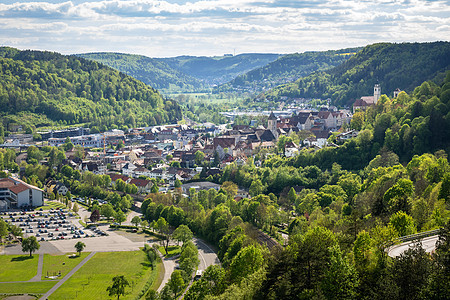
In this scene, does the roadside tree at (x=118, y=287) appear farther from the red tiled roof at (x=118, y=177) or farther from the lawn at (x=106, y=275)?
the red tiled roof at (x=118, y=177)

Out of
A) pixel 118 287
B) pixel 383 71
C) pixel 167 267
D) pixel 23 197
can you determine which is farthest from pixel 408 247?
pixel 383 71

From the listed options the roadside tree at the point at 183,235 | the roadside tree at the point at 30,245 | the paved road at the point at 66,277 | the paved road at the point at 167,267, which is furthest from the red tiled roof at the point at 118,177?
the paved road at the point at 167,267

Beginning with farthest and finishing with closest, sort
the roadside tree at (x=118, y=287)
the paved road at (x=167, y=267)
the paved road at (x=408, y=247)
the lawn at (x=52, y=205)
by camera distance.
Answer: the lawn at (x=52, y=205), the paved road at (x=167, y=267), the roadside tree at (x=118, y=287), the paved road at (x=408, y=247)

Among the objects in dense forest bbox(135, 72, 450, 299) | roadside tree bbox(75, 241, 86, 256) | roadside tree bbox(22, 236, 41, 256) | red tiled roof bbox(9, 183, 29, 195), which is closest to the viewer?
dense forest bbox(135, 72, 450, 299)

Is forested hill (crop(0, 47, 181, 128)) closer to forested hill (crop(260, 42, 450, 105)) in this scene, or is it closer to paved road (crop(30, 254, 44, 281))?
forested hill (crop(260, 42, 450, 105))

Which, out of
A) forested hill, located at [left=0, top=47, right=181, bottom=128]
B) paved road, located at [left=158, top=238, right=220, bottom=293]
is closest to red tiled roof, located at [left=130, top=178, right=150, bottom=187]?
paved road, located at [left=158, top=238, right=220, bottom=293]

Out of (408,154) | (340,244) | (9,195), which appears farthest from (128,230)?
Answer: (340,244)
